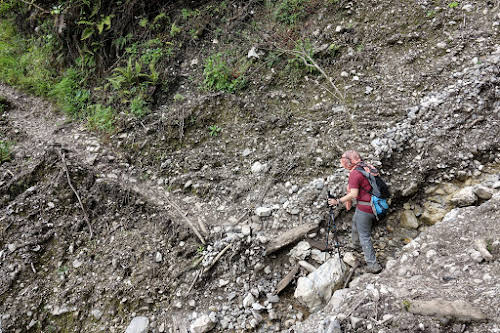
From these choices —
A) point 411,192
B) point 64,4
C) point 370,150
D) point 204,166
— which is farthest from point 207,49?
point 411,192

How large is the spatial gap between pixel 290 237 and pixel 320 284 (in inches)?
35.8

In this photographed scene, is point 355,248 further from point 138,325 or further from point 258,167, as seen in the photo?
point 138,325

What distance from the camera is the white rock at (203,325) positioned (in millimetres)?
4690

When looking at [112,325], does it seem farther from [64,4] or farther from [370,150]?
[64,4]

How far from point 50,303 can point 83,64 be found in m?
6.51

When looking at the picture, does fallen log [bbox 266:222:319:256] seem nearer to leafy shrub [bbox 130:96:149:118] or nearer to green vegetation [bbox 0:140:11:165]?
leafy shrub [bbox 130:96:149:118]

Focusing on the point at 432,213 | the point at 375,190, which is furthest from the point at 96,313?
the point at 432,213

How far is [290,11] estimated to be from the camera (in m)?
8.02

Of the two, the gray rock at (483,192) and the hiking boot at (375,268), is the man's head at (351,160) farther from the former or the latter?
the gray rock at (483,192)

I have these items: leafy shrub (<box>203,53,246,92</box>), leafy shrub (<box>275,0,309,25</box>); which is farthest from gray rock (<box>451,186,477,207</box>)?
leafy shrub (<box>275,0,309,25</box>)

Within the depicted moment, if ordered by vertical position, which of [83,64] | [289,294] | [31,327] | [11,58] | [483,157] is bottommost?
[289,294]

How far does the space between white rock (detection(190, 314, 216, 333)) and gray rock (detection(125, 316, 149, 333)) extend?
80 cm

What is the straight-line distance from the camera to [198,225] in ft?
19.2

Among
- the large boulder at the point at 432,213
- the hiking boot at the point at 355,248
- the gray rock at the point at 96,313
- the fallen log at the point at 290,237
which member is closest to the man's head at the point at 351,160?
the fallen log at the point at 290,237
